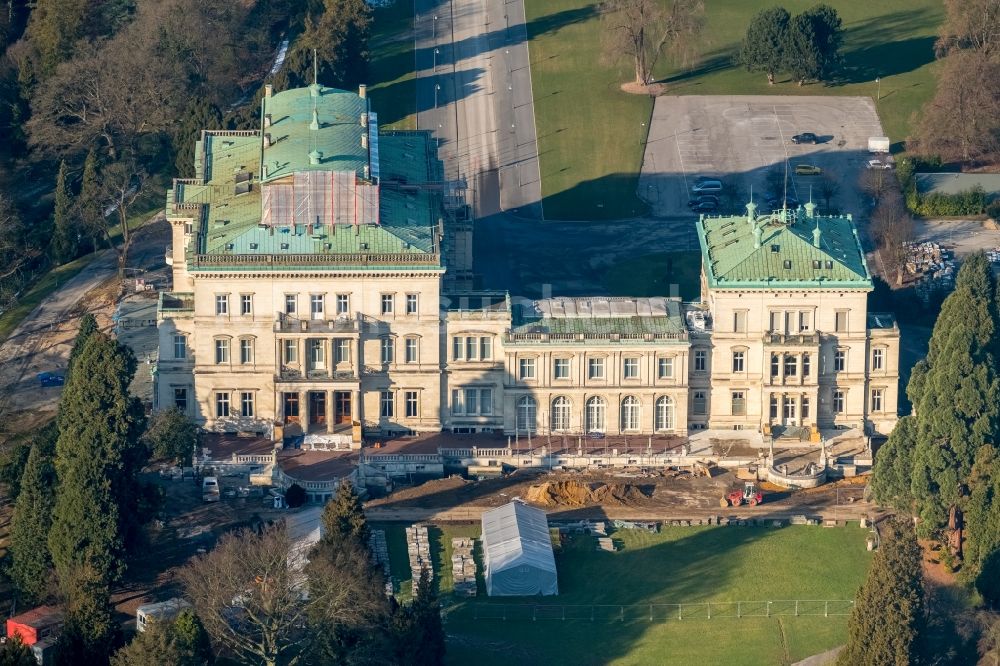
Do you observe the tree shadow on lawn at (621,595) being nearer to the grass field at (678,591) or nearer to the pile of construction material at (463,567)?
the grass field at (678,591)

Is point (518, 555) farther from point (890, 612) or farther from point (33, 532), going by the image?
point (33, 532)

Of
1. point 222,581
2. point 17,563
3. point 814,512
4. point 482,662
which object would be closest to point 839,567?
point 814,512

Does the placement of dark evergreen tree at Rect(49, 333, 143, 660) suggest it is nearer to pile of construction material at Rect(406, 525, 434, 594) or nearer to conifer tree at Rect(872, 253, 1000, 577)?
pile of construction material at Rect(406, 525, 434, 594)

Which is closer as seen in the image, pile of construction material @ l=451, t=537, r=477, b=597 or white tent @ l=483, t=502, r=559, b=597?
white tent @ l=483, t=502, r=559, b=597

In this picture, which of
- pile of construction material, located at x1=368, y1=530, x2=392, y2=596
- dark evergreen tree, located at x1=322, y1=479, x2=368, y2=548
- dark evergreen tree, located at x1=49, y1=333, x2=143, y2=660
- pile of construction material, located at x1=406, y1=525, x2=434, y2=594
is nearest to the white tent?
pile of construction material, located at x1=406, y1=525, x2=434, y2=594

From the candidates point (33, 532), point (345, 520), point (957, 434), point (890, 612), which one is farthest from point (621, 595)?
point (33, 532)

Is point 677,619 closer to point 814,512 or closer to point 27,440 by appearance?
point 814,512

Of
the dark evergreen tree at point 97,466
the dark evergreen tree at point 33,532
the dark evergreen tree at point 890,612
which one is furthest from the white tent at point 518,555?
the dark evergreen tree at point 33,532
